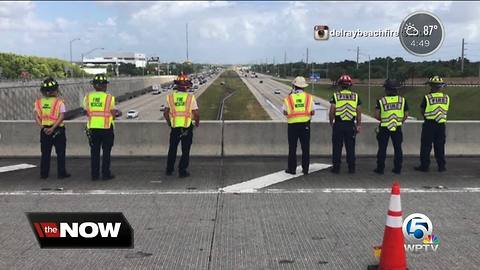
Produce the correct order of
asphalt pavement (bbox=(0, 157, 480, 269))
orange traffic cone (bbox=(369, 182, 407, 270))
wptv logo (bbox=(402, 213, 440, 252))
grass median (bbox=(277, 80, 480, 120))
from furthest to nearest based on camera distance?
grass median (bbox=(277, 80, 480, 120)) < wptv logo (bbox=(402, 213, 440, 252)) < asphalt pavement (bbox=(0, 157, 480, 269)) < orange traffic cone (bbox=(369, 182, 407, 270))

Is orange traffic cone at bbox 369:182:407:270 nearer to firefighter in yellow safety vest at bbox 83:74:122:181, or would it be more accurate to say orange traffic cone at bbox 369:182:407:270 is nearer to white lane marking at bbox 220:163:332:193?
white lane marking at bbox 220:163:332:193

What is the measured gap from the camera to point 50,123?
9.04 m

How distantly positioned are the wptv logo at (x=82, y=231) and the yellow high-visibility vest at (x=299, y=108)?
4.04m

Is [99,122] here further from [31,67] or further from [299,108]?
[31,67]

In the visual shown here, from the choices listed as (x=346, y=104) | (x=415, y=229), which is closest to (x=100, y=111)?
(x=346, y=104)

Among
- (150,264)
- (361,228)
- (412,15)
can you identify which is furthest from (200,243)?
(412,15)

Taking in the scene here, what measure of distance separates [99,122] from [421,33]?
8.26 metres

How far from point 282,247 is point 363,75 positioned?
3860 inches

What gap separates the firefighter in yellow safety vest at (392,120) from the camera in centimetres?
934

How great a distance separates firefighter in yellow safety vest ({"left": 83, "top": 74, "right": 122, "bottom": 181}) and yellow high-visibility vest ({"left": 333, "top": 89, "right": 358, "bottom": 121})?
3.97 metres

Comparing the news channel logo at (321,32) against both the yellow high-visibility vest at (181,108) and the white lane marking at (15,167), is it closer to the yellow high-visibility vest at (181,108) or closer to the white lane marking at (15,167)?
the yellow high-visibility vest at (181,108)

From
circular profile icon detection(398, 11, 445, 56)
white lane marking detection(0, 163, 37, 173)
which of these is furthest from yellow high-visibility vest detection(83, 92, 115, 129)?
circular profile icon detection(398, 11, 445, 56)

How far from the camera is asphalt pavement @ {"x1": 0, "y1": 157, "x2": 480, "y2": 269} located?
200 inches

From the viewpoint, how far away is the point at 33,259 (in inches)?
200
